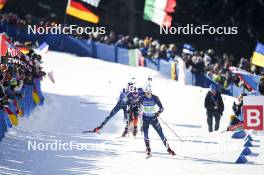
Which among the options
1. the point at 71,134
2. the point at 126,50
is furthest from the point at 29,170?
the point at 126,50

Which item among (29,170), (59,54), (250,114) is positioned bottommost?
(29,170)

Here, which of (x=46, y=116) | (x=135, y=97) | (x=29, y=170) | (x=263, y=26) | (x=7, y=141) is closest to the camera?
(x=29, y=170)

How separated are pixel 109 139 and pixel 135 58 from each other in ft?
37.8

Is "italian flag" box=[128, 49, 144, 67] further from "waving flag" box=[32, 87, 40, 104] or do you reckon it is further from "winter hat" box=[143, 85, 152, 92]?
"winter hat" box=[143, 85, 152, 92]

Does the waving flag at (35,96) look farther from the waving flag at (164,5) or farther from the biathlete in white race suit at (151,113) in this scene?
the waving flag at (164,5)

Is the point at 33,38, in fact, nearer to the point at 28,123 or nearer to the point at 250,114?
the point at 28,123

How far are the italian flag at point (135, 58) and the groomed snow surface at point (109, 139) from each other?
11.4 ft

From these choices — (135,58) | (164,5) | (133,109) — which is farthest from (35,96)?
(135,58)

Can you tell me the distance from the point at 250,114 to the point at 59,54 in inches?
612

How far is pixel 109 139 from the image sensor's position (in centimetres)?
1812

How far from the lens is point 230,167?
15938 mm

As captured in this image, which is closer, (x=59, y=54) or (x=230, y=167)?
(x=230, y=167)

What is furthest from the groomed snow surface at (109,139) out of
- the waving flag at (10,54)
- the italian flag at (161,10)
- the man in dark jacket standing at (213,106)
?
the italian flag at (161,10)

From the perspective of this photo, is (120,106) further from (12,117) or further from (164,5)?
(164,5)
